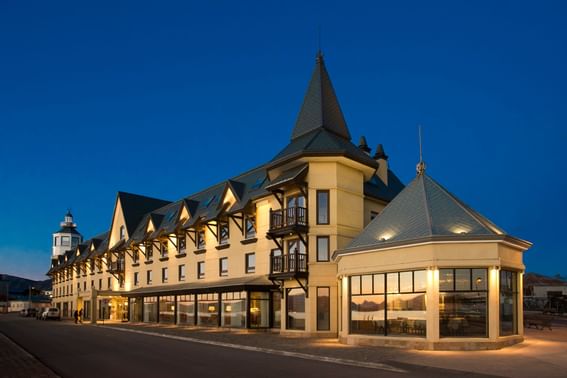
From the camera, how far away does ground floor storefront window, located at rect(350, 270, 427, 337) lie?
2239 centimetres

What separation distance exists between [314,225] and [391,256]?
7.47 meters

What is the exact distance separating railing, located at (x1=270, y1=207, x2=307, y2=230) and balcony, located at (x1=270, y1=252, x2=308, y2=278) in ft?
5.79

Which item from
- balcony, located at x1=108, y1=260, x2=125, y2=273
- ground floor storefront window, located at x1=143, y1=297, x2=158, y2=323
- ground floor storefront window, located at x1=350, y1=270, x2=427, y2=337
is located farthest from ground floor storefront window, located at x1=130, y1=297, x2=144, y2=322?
ground floor storefront window, located at x1=350, y1=270, x2=427, y2=337

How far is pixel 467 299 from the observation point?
2158cm

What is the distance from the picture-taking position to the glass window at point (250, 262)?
3719 cm

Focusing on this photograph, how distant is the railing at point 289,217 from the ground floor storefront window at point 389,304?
5670mm

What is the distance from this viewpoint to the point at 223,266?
4088 cm

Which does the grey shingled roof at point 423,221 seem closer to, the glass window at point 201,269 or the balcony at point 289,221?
the balcony at point 289,221

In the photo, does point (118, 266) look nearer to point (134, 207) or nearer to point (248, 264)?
point (134, 207)

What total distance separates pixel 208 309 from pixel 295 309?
12151 millimetres

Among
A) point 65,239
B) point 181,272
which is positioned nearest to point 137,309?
point 181,272

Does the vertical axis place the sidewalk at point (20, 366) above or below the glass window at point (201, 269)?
below

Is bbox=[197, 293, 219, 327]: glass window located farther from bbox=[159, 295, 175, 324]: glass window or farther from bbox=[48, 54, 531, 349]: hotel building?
bbox=[159, 295, 175, 324]: glass window

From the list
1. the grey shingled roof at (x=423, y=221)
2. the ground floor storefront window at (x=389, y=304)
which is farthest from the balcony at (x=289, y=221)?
the ground floor storefront window at (x=389, y=304)
